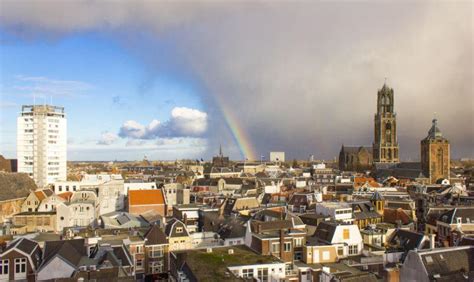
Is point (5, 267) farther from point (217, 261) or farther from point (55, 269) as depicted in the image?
point (217, 261)

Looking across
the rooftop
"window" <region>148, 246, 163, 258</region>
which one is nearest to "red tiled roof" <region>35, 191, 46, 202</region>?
"window" <region>148, 246, 163, 258</region>

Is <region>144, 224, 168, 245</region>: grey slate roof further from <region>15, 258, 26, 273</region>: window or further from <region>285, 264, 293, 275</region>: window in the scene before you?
<region>285, 264, 293, 275</region>: window

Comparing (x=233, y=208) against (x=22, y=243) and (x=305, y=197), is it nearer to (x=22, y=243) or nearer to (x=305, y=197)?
(x=305, y=197)

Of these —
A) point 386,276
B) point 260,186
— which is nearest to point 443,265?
point 386,276

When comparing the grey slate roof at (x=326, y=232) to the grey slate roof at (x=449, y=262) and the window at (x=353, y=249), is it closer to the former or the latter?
the window at (x=353, y=249)

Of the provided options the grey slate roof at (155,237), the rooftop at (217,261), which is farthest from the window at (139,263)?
the rooftop at (217,261)

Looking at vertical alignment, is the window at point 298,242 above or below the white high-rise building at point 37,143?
below

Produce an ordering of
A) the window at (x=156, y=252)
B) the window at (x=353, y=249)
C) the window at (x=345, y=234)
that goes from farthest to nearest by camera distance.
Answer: the window at (x=353, y=249) → the window at (x=345, y=234) → the window at (x=156, y=252)
